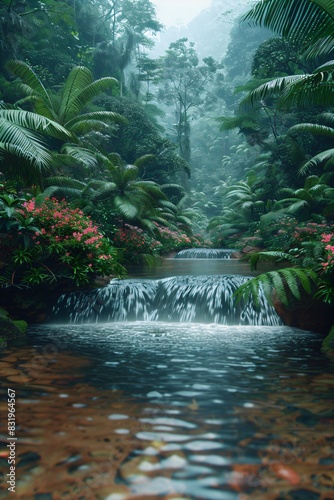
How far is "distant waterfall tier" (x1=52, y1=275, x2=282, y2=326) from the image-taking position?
6.86 metres

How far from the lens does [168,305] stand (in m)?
7.32

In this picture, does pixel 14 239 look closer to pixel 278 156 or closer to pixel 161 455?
pixel 161 455

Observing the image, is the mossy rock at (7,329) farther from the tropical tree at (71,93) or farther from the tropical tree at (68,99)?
the tropical tree at (71,93)

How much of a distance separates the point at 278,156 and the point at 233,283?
13.0 metres

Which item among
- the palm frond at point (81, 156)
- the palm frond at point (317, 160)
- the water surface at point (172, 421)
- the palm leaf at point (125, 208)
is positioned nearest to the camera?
the water surface at point (172, 421)

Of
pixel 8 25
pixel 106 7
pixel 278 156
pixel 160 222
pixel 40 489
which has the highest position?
pixel 106 7

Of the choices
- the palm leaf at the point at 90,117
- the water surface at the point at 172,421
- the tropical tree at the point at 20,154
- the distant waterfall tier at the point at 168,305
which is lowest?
the water surface at the point at 172,421

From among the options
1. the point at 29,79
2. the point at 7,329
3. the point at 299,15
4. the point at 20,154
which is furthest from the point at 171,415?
the point at 29,79

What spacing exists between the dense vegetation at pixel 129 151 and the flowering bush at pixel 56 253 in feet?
0.08

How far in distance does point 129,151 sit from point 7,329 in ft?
63.3

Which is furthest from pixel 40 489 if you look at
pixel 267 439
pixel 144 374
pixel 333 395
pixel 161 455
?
pixel 333 395

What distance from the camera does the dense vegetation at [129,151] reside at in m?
6.93

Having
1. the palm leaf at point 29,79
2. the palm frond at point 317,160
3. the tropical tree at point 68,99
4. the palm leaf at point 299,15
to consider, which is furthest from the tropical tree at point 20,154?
the palm frond at point 317,160

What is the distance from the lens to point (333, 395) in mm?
3211
